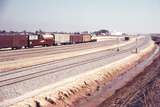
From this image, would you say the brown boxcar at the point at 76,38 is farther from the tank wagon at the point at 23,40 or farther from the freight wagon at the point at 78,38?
the tank wagon at the point at 23,40

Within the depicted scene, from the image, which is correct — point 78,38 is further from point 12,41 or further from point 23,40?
point 12,41

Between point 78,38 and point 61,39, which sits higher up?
point 61,39

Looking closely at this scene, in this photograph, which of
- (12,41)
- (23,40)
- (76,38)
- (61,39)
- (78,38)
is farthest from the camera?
(78,38)

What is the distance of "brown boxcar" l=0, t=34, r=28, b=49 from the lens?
194 ft

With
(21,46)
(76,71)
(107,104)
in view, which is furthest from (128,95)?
(21,46)

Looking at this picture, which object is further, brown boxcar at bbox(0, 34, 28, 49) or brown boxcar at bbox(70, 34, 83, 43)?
brown boxcar at bbox(70, 34, 83, 43)

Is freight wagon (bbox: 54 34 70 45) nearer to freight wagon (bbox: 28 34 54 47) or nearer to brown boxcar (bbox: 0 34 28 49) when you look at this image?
freight wagon (bbox: 28 34 54 47)

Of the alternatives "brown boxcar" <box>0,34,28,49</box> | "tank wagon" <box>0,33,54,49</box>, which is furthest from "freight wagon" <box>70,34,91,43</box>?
"brown boxcar" <box>0,34,28,49</box>

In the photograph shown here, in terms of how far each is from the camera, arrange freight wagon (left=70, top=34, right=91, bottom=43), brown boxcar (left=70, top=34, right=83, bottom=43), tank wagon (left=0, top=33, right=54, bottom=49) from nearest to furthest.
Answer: tank wagon (left=0, top=33, right=54, bottom=49)
brown boxcar (left=70, top=34, right=83, bottom=43)
freight wagon (left=70, top=34, right=91, bottom=43)

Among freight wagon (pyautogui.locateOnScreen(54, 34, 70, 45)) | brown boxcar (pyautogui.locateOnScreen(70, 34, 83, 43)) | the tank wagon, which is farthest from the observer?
brown boxcar (pyautogui.locateOnScreen(70, 34, 83, 43))

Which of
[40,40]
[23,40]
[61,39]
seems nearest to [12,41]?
[23,40]

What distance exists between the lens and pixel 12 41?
199 feet

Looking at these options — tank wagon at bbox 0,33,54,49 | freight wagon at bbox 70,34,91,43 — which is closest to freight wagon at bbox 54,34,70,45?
freight wagon at bbox 70,34,91,43

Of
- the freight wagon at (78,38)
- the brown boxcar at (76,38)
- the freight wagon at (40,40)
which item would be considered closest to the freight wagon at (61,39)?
the brown boxcar at (76,38)
